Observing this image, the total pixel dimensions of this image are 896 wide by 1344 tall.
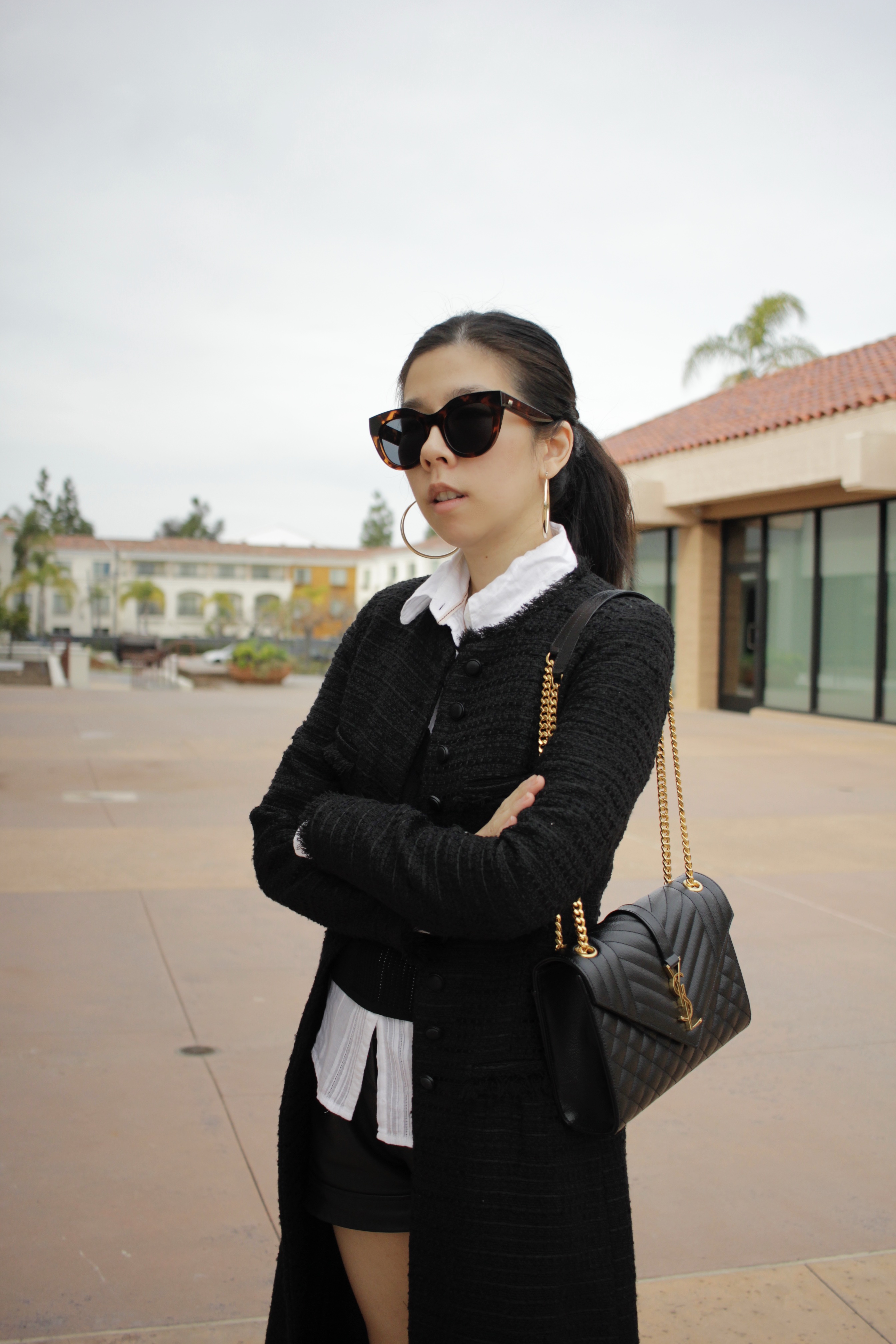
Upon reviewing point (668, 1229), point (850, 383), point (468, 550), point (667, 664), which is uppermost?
point (850, 383)

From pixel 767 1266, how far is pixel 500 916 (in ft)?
5.85

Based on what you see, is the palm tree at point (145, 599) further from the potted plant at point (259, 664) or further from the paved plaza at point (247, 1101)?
the paved plaza at point (247, 1101)

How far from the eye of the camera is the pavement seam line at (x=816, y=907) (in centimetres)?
551

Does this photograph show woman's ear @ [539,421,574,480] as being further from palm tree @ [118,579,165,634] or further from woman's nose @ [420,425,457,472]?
palm tree @ [118,579,165,634]

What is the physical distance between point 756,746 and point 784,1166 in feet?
35.7

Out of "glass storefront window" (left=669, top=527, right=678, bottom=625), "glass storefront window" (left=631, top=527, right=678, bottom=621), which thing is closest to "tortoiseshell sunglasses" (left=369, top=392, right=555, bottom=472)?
"glass storefront window" (left=631, top=527, right=678, bottom=621)

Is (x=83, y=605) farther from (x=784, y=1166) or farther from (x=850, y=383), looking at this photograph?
(x=784, y=1166)

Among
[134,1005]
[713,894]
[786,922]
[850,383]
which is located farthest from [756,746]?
[713,894]

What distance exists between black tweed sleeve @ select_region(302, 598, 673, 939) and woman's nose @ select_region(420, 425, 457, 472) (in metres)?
0.31

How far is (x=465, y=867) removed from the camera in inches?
57.6

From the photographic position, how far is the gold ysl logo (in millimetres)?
1549

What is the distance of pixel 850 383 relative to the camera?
17.4 meters

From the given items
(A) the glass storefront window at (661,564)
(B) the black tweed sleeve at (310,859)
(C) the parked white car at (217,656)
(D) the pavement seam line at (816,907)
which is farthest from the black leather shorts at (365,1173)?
(C) the parked white car at (217,656)

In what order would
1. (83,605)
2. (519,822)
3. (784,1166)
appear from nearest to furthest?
1. (519,822)
2. (784,1166)
3. (83,605)
